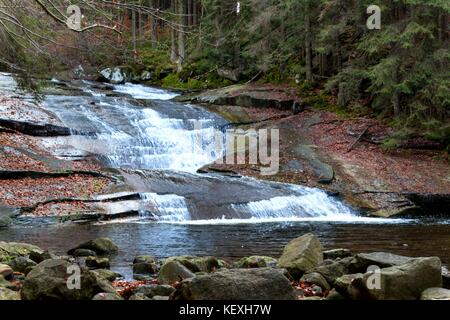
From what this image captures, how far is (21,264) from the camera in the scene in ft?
27.8

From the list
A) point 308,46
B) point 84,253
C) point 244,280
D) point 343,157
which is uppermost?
point 308,46

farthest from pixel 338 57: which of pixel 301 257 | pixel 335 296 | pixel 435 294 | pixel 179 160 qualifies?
pixel 435 294

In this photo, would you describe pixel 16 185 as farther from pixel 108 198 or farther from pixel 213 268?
pixel 213 268

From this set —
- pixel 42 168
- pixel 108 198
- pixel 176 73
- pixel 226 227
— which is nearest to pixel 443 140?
pixel 226 227

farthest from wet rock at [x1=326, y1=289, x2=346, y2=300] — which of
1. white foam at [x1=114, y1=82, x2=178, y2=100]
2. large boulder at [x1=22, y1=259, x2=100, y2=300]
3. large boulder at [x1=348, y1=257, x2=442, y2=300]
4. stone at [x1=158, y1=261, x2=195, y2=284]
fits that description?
white foam at [x1=114, y1=82, x2=178, y2=100]

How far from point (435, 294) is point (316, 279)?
184 centimetres

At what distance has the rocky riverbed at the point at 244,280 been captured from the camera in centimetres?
588

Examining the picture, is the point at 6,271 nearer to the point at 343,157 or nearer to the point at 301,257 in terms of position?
the point at 301,257

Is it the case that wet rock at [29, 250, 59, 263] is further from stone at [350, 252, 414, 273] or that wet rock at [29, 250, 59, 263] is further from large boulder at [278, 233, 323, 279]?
stone at [350, 252, 414, 273]

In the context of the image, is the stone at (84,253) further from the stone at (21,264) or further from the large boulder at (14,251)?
the stone at (21,264)

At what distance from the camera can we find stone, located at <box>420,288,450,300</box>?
6043 mm

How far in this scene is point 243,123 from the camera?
2464cm

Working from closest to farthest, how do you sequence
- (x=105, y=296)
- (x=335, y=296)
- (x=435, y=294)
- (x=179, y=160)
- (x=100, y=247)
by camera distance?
(x=105, y=296) → (x=435, y=294) → (x=335, y=296) → (x=100, y=247) → (x=179, y=160)

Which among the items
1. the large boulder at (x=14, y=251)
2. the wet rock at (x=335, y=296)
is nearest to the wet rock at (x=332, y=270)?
the wet rock at (x=335, y=296)
